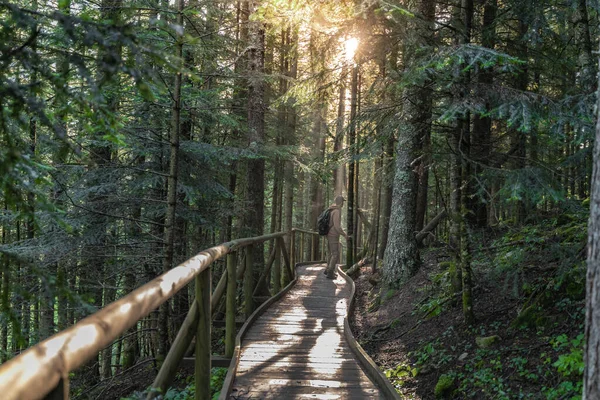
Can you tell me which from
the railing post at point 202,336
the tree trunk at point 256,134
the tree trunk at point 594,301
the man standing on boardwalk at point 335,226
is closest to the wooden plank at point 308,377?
the railing post at point 202,336

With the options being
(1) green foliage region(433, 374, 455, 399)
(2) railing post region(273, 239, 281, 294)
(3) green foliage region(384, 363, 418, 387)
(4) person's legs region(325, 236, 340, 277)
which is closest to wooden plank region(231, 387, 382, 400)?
(1) green foliage region(433, 374, 455, 399)

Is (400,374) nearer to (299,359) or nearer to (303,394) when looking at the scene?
(299,359)

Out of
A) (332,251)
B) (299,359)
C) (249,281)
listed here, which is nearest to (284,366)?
(299,359)

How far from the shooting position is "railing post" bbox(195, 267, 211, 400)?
329cm

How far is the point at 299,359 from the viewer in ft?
18.0

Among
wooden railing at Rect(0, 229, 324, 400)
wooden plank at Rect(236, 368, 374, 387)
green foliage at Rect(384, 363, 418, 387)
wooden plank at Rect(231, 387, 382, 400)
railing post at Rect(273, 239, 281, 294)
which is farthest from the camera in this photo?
railing post at Rect(273, 239, 281, 294)

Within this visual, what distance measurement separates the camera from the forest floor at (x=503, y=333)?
4723 millimetres

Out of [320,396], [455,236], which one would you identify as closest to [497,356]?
[455,236]

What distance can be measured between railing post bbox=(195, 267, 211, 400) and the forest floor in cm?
317

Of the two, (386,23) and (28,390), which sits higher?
(386,23)

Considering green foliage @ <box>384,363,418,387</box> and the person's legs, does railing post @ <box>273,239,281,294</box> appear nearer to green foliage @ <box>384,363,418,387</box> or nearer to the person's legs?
the person's legs

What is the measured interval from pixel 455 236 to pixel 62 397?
634cm

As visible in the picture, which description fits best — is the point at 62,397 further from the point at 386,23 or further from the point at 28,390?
the point at 386,23

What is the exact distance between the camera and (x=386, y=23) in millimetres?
8297
